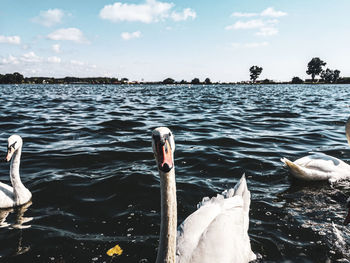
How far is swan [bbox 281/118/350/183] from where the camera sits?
6289 mm

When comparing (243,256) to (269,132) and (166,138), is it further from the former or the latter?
(269,132)

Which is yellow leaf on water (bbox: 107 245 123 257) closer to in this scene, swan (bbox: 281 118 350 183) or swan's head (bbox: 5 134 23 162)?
swan's head (bbox: 5 134 23 162)

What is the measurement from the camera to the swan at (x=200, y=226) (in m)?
2.77

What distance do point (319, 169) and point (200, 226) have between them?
4.16 metres

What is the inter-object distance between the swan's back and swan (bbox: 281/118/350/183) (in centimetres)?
253

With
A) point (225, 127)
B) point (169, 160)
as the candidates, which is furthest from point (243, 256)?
point (225, 127)

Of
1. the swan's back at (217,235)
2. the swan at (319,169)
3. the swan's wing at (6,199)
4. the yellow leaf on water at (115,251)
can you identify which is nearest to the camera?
the swan's back at (217,235)

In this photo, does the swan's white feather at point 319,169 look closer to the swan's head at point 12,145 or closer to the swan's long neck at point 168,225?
the swan's long neck at point 168,225

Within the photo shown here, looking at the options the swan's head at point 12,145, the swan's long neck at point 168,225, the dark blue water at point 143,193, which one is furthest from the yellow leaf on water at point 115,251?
the swan's head at point 12,145

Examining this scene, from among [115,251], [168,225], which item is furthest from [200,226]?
[115,251]

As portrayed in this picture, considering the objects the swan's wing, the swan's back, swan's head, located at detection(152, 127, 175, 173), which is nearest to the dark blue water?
the swan's wing

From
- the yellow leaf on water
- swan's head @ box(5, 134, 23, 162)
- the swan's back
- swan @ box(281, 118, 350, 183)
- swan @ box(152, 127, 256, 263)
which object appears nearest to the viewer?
swan @ box(152, 127, 256, 263)

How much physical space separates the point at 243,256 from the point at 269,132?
345 inches

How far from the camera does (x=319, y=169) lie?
648cm
